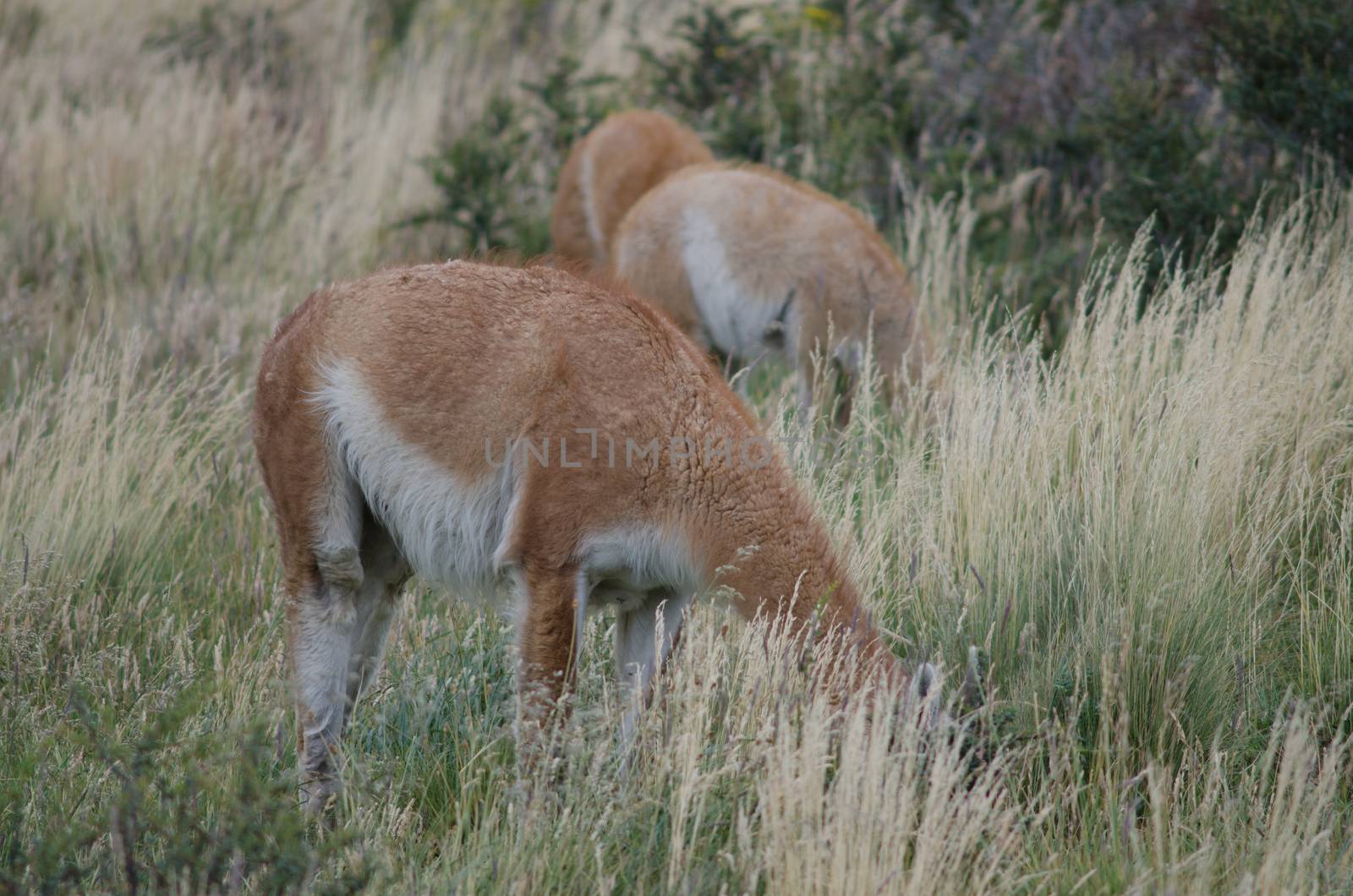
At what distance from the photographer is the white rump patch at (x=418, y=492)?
4.15 metres

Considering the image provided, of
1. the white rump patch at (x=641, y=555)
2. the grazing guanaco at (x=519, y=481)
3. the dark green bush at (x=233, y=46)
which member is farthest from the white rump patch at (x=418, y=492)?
the dark green bush at (x=233, y=46)

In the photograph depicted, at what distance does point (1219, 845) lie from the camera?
148 inches

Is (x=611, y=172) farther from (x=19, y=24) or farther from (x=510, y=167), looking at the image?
(x=19, y=24)

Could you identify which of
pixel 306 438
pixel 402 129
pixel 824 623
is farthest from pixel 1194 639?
pixel 402 129

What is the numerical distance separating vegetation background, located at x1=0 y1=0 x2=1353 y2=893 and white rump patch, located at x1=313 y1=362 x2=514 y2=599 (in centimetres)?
49

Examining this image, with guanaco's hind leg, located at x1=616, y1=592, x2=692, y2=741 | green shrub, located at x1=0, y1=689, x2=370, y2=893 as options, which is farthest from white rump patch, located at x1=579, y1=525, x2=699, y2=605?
green shrub, located at x1=0, y1=689, x2=370, y2=893

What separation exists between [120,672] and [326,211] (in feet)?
19.7

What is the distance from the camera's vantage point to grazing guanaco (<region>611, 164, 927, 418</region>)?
294 inches

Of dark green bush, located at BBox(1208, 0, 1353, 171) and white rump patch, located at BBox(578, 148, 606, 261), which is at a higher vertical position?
dark green bush, located at BBox(1208, 0, 1353, 171)

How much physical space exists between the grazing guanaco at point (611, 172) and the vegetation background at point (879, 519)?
29.8 inches

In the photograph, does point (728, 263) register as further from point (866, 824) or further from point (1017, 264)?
point (866, 824)

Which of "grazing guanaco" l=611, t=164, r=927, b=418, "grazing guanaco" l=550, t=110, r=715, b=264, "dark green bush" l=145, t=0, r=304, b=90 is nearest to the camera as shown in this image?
"grazing guanaco" l=611, t=164, r=927, b=418

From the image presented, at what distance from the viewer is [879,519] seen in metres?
5.11

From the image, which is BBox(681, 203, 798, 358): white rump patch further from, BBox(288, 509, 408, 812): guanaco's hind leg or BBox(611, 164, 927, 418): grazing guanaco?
BBox(288, 509, 408, 812): guanaco's hind leg
